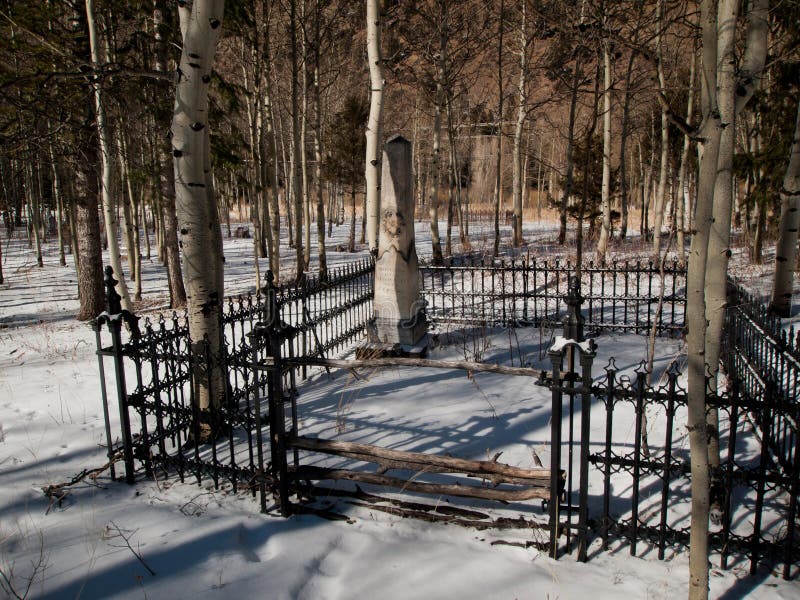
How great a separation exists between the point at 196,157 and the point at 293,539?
10.8ft

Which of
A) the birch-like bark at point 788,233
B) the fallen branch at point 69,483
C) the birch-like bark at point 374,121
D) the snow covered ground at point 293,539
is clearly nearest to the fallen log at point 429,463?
the snow covered ground at point 293,539

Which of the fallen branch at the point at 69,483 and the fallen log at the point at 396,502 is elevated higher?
the fallen branch at the point at 69,483

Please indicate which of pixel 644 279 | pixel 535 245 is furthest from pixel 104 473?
pixel 535 245

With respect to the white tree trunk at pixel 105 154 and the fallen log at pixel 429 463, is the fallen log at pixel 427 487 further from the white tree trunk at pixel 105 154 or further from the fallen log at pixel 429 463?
the white tree trunk at pixel 105 154

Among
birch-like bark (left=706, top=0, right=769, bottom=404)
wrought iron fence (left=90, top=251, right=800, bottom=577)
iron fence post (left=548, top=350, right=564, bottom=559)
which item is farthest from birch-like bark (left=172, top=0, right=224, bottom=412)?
birch-like bark (left=706, top=0, right=769, bottom=404)

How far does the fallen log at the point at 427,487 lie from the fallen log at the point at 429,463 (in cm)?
8

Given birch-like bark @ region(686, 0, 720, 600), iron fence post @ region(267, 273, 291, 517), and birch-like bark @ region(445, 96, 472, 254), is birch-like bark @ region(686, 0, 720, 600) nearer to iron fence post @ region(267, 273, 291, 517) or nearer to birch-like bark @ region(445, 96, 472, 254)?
iron fence post @ region(267, 273, 291, 517)

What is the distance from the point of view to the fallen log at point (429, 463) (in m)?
3.49

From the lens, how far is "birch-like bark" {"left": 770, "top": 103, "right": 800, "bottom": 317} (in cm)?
824

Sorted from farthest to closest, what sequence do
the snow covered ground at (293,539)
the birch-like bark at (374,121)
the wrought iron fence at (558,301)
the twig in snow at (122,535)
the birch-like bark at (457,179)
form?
1. the birch-like bark at (457,179)
2. the wrought iron fence at (558,301)
3. the birch-like bark at (374,121)
4. the twig in snow at (122,535)
5. the snow covered ground at (293,539)

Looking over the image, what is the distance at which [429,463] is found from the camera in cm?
363

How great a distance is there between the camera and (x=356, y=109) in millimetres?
24234

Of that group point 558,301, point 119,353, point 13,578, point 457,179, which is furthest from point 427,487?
point 457,179

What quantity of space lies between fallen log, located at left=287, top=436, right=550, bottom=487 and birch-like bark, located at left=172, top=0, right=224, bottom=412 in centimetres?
124
